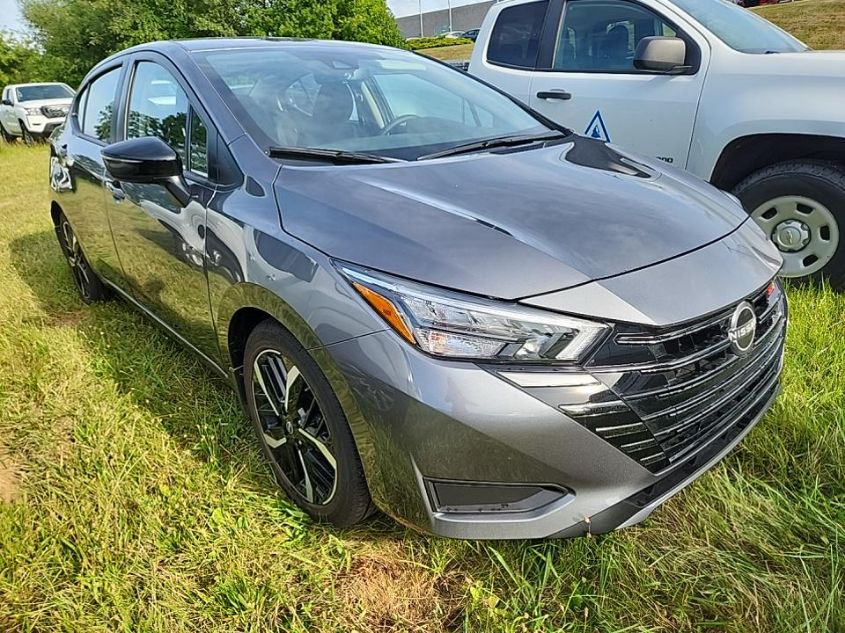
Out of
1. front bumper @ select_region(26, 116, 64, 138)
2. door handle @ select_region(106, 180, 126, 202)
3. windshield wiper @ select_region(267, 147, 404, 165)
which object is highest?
windshield wiper @ select_region(267, 147, 404, 165)

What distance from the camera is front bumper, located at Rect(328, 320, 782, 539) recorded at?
56.4 inches

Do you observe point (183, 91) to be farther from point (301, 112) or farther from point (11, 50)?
point (11, 50)

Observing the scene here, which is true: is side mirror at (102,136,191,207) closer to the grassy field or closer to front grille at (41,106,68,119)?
the grassy field

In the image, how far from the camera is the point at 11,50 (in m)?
23.3

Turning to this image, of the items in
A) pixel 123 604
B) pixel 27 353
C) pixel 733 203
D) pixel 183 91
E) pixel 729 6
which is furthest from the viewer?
pixel 729 6

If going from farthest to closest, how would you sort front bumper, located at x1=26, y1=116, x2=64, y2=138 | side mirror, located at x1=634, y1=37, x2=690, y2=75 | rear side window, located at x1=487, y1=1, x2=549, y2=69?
1. front bumper, located at x1=26, y1=116, x2=64, y2=138
2. rear side window, located at x1=487, y1=1, x2=549, y2=69
3. side mirror, located at x1=634, y1=37, x2=690, y2=75

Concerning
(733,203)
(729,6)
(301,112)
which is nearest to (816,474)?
(733,203)

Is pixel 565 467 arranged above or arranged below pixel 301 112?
below

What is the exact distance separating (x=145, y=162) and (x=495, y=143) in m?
1.27

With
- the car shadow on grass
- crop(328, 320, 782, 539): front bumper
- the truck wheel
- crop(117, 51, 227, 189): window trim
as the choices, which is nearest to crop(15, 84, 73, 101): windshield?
the car shadow on grass

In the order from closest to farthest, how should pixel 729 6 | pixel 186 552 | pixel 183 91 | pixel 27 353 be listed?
pixel 186 552 < pixel 183 91 < pixel 27 353 < pixel 729 6

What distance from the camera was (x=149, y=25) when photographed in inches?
834

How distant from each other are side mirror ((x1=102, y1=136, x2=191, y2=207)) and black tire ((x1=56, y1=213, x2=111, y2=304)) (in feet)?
5.74

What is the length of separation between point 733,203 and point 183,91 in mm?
2052
